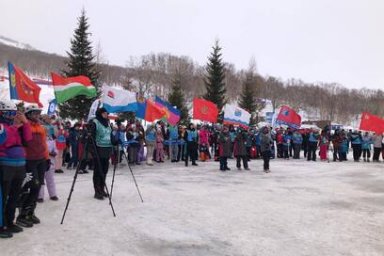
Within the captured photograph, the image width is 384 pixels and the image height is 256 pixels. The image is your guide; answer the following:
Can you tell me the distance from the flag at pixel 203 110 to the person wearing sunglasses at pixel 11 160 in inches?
578

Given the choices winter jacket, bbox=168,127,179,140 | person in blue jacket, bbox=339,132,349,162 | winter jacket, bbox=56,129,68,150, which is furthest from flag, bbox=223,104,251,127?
winter jacket, bbox=56,129,68,150

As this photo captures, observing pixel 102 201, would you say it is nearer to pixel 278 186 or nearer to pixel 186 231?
pixel 186 231

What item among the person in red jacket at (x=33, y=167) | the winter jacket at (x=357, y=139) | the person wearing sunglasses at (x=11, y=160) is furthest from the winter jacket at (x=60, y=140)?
the winter jacket at (x=357, y=139)

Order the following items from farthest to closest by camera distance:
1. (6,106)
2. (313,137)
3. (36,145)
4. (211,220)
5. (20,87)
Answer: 1. (313,137)
2. (20,87)
3. (211,220)
4. (36,145)
5. (6,106)

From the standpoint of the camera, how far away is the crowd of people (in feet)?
20.5

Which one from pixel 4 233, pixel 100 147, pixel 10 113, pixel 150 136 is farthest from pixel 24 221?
pixel 150 136

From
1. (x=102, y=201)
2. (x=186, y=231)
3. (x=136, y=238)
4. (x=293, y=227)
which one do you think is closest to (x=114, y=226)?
(x=136, y=238)

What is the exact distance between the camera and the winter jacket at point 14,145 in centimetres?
607

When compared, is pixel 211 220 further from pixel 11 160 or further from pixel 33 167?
pixel 11 160

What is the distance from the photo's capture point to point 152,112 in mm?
17578

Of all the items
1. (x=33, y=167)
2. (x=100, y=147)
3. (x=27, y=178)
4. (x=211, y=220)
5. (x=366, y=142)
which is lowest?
(x=211, y=220)

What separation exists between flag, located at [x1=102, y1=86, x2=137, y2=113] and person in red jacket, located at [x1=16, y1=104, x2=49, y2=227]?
7933 mm

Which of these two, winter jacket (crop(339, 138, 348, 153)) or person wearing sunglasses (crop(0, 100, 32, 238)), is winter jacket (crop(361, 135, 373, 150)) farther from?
person wearing sunglasses (crop(0, 100, 32, 238))

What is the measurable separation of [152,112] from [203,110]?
14.1 ft
